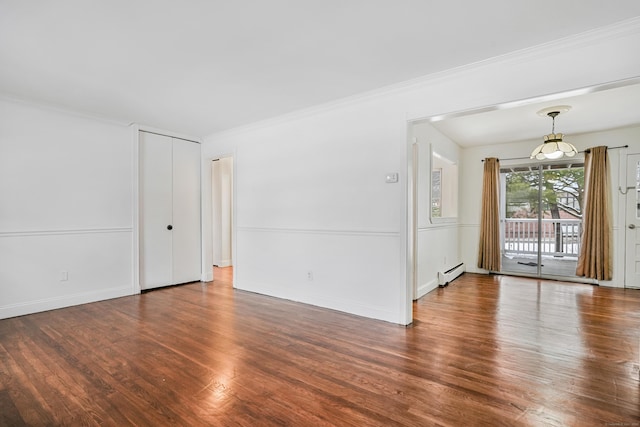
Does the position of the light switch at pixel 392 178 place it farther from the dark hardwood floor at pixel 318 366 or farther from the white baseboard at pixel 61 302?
the white baseboard at pixel 61 302

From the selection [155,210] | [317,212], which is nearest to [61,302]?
[155,210]

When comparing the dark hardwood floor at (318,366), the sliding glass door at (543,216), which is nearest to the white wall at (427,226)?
the dark hardwood floor at (318,366)

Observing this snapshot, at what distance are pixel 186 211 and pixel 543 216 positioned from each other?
6641 millimetres

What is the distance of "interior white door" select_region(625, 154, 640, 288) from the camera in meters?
4.87

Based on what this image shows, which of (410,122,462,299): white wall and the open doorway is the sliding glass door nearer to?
(410,122,462,299): white wall

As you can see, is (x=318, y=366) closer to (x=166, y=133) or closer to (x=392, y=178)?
(x=392, y=178)

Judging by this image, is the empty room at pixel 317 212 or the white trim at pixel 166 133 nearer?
the empty room at pixel 317 212

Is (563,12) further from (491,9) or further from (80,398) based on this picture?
(80,398)

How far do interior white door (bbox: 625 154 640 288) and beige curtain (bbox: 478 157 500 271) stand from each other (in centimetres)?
180

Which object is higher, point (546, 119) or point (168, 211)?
point (546, 119)

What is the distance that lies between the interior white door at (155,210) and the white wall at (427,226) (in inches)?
150

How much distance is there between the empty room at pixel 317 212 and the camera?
2027mm

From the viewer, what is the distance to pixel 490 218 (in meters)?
6.04

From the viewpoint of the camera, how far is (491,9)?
2025mm
